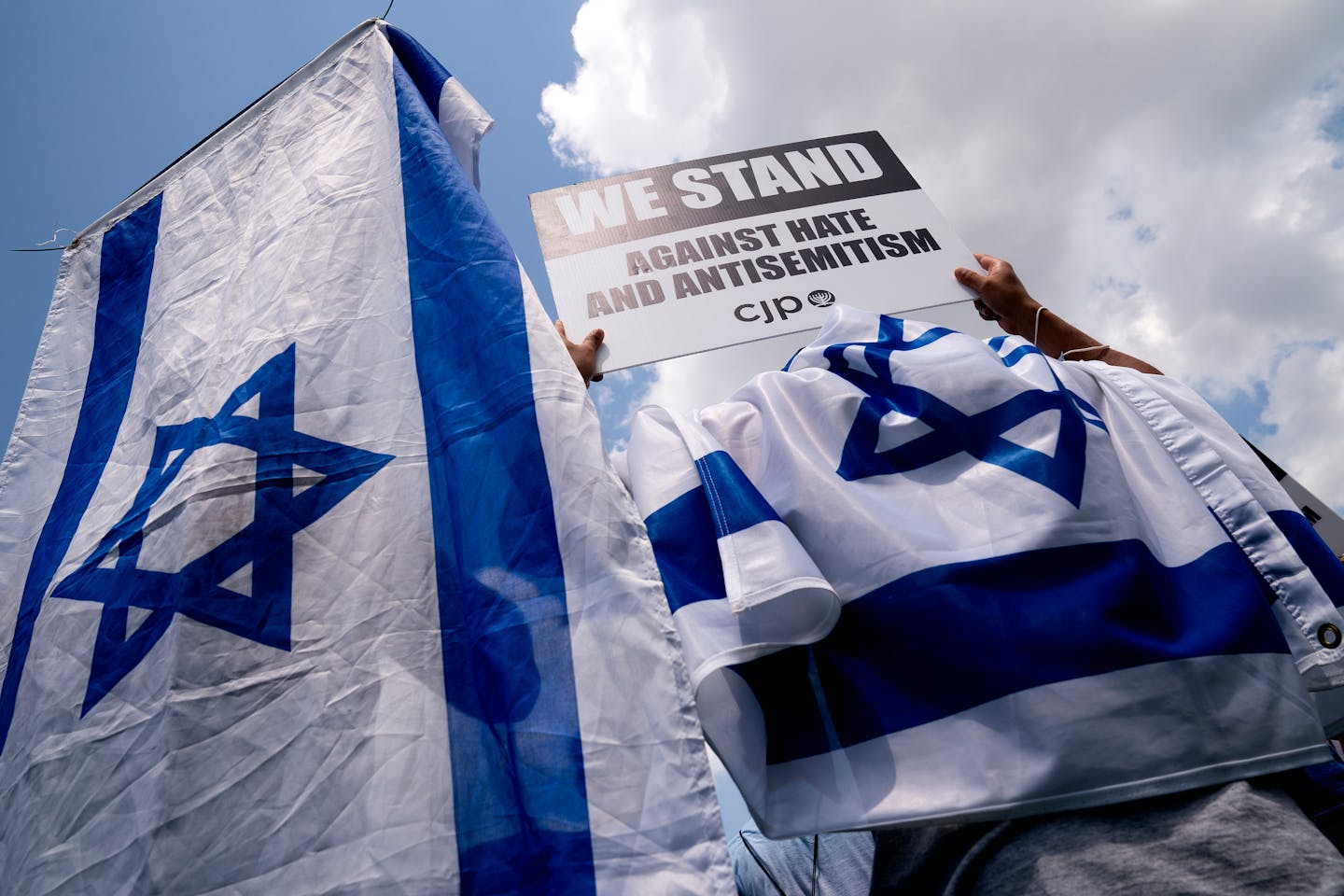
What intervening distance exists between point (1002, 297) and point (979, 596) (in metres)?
1.09

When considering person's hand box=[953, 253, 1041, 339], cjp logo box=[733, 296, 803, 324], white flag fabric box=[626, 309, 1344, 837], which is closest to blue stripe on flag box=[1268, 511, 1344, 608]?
white flag fabric box=[626, 309, 1344, 837]

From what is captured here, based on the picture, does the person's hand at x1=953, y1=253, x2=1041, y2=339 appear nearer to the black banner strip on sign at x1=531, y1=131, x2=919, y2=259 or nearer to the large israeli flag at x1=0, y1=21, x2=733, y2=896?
the black banner strip on sign at x1=531, y1=131, x2=919, y2=259

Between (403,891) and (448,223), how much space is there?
0.96 meters

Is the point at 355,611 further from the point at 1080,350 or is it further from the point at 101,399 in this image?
the point at 1080,350

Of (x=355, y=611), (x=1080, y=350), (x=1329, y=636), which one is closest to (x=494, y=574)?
(x=355, y=611)

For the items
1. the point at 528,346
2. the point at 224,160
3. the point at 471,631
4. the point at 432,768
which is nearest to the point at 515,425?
the point at 528,346

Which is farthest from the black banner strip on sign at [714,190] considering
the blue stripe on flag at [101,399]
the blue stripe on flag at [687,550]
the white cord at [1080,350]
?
the blue stripe on flag at [687,550]

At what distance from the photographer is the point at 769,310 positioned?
159cm

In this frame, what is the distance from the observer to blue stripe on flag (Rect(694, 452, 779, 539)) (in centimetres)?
80

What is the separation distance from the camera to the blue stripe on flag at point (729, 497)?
2.62 feet

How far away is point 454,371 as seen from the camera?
3.46ft

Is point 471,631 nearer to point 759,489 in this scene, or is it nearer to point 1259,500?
point 759,489

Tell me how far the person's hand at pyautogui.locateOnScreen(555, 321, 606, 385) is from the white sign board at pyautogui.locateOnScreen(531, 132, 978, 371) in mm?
28

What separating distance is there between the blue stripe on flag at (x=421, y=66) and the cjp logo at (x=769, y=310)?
2.63 feet
